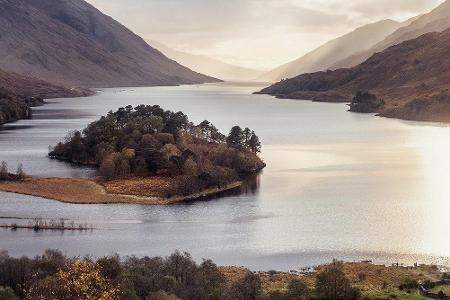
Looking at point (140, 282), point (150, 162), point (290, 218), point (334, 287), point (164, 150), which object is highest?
point (164, 150)

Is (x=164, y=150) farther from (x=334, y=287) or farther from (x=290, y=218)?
(x=334, y=287)

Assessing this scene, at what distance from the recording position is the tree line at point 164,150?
353 feet

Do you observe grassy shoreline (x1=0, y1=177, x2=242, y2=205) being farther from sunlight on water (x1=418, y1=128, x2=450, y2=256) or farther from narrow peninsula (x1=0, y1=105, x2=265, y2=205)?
sunlight on water (x1=418, y1=128, x2=450, y2=256)

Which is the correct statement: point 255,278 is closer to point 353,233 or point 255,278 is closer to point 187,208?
point 353,233

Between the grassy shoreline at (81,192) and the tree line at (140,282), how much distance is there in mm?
41387

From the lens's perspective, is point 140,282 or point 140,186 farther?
point 140,186

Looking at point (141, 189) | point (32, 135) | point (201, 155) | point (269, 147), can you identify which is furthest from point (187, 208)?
point (32, 135)

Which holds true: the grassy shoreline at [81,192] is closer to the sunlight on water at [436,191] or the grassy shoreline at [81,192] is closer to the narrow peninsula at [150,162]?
the narrow peninsula at [150,162]

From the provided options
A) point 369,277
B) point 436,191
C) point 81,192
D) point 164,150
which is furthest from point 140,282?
point 164,150

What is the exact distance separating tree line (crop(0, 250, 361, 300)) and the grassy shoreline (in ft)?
136

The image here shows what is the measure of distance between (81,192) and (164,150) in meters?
20.2

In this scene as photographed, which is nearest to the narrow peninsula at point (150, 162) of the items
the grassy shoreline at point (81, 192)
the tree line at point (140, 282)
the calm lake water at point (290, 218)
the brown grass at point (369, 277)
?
the grassy shoreline at point (81, 192)

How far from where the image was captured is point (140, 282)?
147 feet

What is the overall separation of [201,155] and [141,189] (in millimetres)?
22904
